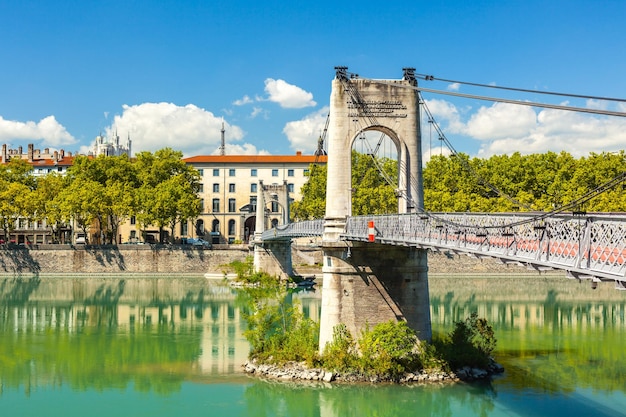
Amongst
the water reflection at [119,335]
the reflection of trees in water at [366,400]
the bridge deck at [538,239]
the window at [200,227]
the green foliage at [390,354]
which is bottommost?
the reflection of trees in water at [366,400]

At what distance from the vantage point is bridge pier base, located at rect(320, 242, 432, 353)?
890 inches

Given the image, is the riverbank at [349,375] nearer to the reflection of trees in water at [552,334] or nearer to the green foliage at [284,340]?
the green foliage at [284,340]

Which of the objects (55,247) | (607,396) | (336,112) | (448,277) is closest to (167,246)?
(55,247)

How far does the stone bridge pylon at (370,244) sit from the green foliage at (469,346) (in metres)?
1.00

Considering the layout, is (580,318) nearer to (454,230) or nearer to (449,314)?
(449,314)

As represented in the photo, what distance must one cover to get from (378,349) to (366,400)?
6.14 ft

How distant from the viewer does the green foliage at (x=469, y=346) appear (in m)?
22.7

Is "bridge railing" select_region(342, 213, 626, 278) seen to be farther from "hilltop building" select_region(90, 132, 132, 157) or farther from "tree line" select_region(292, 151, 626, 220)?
"hilltop building" select_region(90, 132, 132, 157)

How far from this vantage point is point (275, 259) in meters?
54.0

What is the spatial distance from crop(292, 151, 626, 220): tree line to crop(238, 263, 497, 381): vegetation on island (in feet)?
109

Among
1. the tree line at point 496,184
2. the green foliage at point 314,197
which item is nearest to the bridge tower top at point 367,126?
the tree line at point 496,184

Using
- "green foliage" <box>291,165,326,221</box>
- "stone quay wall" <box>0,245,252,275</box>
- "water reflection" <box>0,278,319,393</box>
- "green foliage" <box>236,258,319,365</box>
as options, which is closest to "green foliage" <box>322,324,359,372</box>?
"green foliage" <box>236,258,319,365</box>

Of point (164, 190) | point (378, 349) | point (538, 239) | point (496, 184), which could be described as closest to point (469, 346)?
point (378, 349)

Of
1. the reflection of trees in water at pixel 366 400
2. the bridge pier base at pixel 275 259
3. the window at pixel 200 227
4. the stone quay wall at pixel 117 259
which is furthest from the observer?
the window at pixel 200 227
